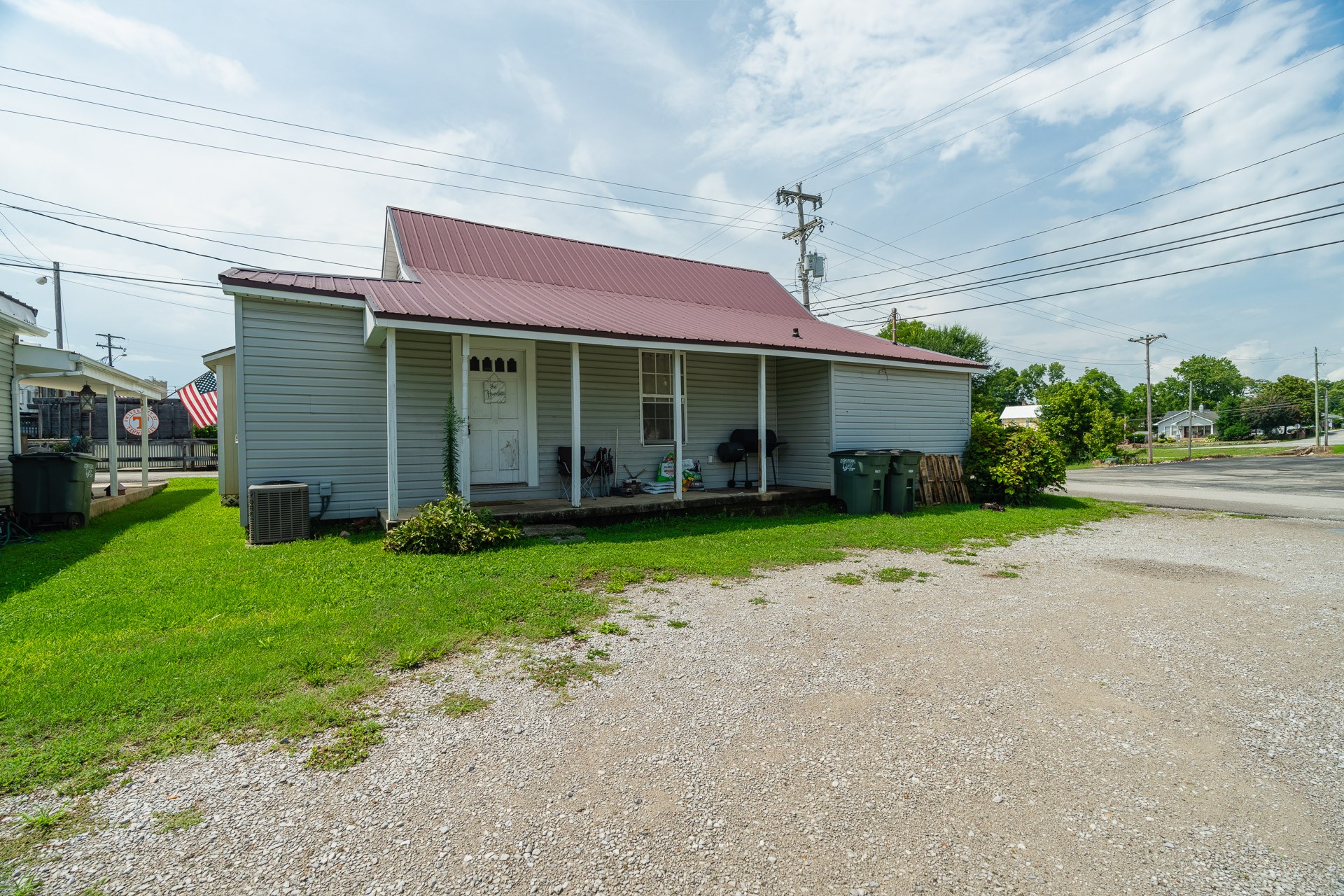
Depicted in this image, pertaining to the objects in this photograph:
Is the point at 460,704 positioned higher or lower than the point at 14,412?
lower

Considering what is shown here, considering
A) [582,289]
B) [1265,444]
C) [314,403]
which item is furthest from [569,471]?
[1265,444]

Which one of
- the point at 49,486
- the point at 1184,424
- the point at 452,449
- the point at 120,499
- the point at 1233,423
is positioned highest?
the point at 1184,424

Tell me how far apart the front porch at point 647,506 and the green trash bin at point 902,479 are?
41.3 inches

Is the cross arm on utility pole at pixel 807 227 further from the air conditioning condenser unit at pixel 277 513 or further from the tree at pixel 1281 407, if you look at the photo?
the tree at pixel 1281 407

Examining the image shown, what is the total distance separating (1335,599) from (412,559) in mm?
8623

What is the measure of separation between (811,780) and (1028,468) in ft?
38.0

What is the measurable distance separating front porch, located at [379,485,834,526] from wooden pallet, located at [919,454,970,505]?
2.26 metres

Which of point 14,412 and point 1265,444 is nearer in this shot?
point 14,412

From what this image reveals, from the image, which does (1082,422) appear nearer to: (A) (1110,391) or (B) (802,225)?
(B) (802,225)

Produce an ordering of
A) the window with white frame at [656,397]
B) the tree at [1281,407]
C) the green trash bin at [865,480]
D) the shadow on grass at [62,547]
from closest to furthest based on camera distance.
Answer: the shadow on grass at [62,547]
the green trash bin at [865,480]
the window with white frame at [656,397]
the tree at [1281,407]

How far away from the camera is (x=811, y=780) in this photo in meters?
2.58

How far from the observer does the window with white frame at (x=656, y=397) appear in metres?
10.8

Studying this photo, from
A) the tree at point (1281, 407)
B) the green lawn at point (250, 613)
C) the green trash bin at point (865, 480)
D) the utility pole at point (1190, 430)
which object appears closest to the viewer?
the green lawn at point (250, 613)

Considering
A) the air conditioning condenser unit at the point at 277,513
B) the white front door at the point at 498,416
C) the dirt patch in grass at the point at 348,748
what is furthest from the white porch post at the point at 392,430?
the dirt patch in grass at the point at 348,748
